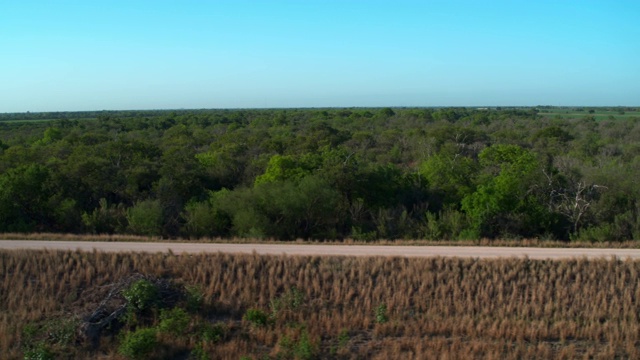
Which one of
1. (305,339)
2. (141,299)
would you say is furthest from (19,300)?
(305,339)

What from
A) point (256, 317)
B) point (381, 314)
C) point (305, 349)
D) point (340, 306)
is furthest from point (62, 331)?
point (381, 314)

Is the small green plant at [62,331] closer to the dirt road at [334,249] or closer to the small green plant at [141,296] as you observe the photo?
the small green plant at [141,296]

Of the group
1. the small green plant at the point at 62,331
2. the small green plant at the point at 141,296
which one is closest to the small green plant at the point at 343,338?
the small green plant at the point at 141,296

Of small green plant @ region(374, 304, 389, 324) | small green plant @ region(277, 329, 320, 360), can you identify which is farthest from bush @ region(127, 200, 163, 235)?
small green plant @ region(277, 329, 320, 360)

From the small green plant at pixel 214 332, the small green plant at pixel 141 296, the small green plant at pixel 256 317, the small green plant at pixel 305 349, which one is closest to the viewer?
the small green plant at pixel 305 349

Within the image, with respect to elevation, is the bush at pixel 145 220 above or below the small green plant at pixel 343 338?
above

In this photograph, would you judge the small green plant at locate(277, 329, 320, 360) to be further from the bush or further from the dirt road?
the bush
